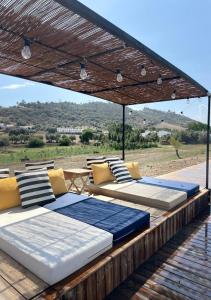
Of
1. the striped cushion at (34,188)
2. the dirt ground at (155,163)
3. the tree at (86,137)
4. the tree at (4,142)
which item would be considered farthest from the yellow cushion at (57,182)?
the tree at (86,137)

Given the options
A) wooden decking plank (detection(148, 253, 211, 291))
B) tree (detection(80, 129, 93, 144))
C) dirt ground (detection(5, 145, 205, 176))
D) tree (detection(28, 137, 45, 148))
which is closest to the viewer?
wooden decking plank (detection(148, 253, 211, 291))

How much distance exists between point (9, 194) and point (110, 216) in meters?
1.38

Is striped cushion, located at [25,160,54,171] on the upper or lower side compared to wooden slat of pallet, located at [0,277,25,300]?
upper

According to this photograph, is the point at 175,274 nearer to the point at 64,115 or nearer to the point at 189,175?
the point at 189,175

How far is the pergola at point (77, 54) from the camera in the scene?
228 centimetres

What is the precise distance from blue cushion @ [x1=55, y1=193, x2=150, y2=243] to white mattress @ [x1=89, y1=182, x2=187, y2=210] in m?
0.68

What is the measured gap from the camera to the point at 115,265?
2.32 meters

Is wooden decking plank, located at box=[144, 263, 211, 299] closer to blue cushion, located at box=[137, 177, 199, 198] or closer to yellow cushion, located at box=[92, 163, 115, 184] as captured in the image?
blue cushion, located at box=[137, 177, 199, 198]

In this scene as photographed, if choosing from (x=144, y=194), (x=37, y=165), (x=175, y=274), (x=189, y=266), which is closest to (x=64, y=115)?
(x=37, y=165)

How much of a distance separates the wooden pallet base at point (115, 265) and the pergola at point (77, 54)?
2238 millimetres

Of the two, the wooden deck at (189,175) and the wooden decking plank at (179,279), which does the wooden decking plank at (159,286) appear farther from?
the wooden deck at (189,175)

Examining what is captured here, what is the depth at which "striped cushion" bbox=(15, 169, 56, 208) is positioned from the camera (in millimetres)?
3197

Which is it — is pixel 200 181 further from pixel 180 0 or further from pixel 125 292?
pixel 125 292

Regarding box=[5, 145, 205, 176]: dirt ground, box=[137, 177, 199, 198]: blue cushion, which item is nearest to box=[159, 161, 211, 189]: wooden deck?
box=[5, 145, 205, 176]: dirt ground
